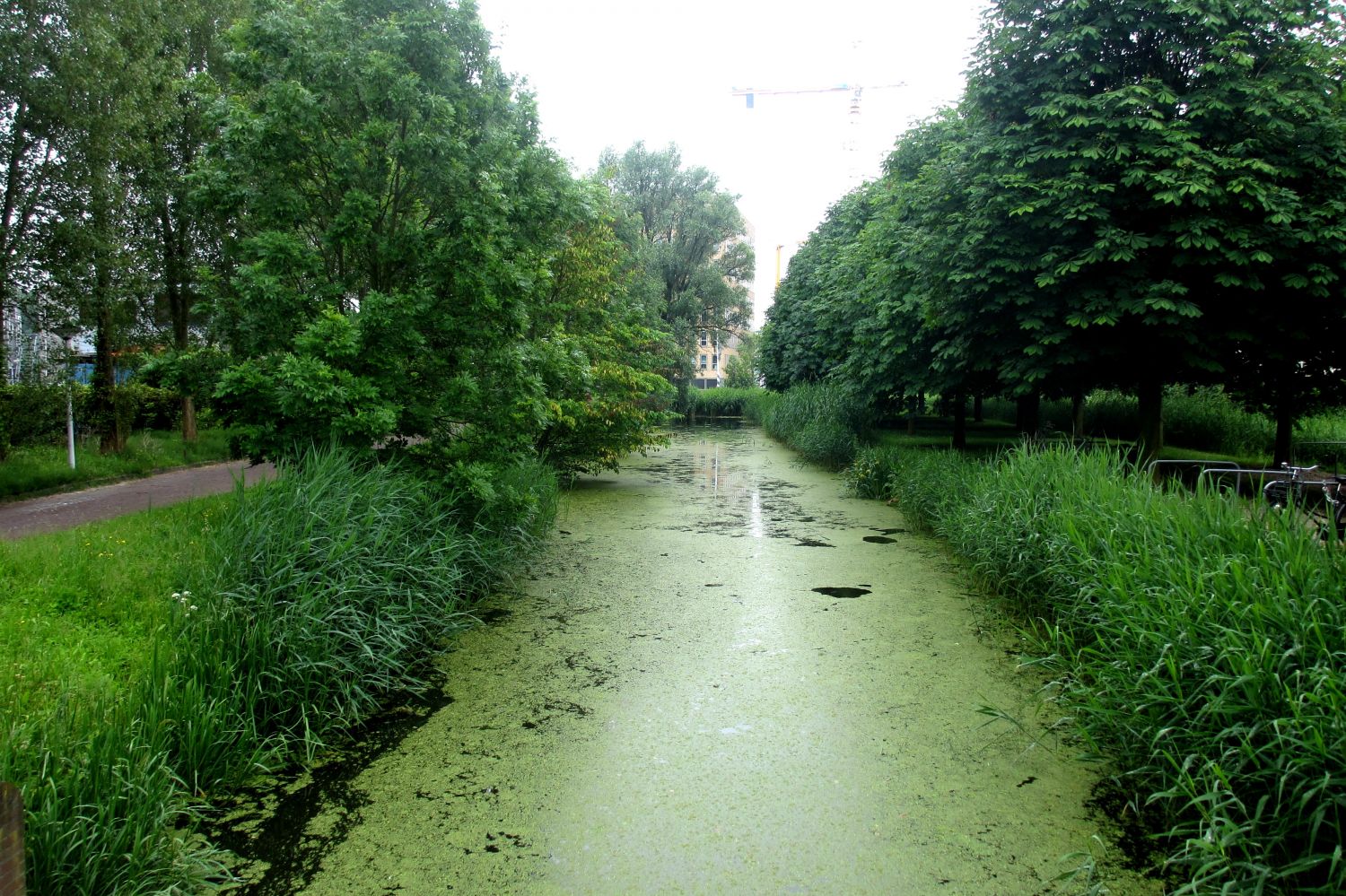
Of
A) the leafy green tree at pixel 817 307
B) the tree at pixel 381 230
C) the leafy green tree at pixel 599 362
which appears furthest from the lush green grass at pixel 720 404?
the tree at pixel 381 230

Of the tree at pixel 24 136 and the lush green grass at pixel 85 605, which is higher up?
the tree at pixel 24 136

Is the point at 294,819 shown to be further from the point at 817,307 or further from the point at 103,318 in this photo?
the point at 817,307

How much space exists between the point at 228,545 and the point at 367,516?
638 millimetres

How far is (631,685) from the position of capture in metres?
3.69

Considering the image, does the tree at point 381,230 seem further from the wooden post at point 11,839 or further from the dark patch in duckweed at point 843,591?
the wooden post at point 11,839

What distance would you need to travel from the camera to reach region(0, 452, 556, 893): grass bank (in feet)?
6.81

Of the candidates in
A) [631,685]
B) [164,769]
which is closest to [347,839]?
[164,769]

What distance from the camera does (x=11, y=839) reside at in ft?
4.64

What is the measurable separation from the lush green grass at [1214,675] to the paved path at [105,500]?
4.59 metres

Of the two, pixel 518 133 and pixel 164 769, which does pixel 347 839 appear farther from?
pixel 518 133

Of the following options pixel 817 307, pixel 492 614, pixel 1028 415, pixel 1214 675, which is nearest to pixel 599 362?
pixel 817 307

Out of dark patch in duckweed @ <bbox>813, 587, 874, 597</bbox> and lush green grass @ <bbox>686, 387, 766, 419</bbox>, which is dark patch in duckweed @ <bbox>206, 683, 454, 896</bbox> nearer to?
dark patch in duckweed @ <bbox>813, 587, 874, 597</bbox>

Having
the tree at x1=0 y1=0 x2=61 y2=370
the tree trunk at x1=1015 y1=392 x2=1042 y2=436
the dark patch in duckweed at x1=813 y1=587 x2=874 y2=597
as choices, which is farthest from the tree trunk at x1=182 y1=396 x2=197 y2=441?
the tree trunk at x1=1015 y1=392 x2=1042 y2=436

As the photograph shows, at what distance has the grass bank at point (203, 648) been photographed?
6.81 ft
